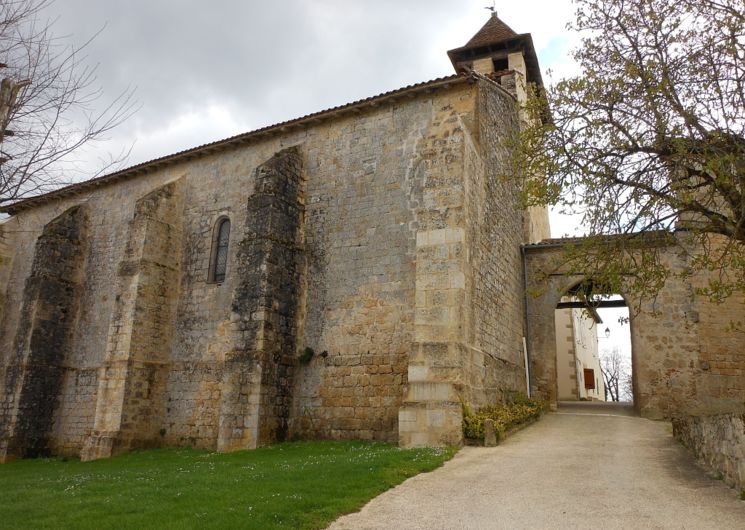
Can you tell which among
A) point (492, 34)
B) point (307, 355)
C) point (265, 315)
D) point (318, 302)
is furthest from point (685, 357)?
point (492, 34)

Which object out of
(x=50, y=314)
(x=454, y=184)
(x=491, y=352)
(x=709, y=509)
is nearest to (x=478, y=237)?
(x=454, y=184)

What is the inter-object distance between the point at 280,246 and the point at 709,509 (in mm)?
9800

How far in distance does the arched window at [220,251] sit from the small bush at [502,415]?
7892 millimetres

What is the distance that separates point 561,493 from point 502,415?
514 centimetres

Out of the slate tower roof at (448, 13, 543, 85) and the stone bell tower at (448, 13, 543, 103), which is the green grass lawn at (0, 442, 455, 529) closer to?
the stone bell tower at (448, 13, 543, 103)

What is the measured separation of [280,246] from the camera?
13539 millimetres

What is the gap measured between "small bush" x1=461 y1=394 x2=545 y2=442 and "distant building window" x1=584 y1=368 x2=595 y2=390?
2234cm

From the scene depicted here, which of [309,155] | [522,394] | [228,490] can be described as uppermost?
[309,155]

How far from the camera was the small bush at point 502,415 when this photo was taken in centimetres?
1083

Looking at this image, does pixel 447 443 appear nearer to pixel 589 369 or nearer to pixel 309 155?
pixel 309 155

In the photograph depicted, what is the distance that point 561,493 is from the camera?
7.17 m

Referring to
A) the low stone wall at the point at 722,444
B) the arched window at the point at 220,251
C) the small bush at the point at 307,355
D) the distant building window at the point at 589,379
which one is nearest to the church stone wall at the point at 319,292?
the small bush at the point at 307,355

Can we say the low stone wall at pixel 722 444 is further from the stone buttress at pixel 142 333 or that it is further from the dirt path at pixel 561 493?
the stone buttress at pixel 142 333

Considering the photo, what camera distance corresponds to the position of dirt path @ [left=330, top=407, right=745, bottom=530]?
5.99 m
